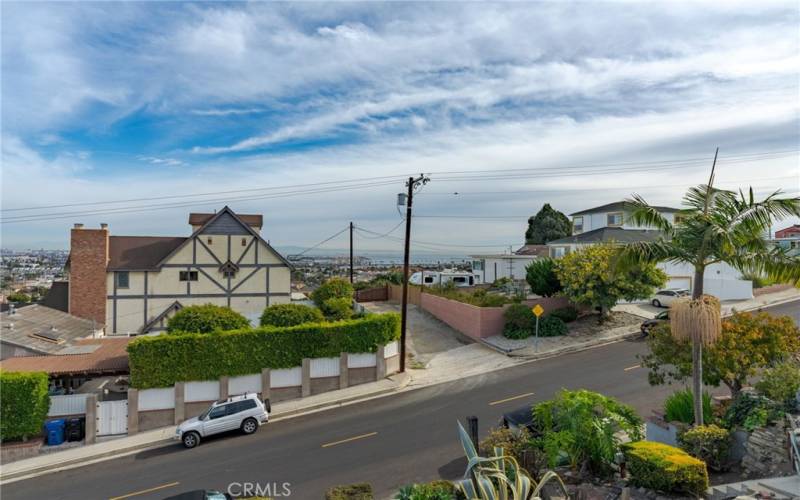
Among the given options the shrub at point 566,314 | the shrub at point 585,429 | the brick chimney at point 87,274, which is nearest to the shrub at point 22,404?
the brick chimney at point 87,274

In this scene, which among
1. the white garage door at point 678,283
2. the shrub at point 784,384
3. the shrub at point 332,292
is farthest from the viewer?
the white garage door at point 678,283

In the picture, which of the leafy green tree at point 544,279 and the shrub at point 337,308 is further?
the leafy green tree at point 544,279

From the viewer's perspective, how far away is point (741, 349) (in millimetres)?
13016

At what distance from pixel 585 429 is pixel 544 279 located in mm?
23103

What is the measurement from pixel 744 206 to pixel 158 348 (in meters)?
20.1

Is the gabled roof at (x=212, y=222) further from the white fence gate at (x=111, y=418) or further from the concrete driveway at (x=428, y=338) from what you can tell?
the white fence gate at (x=111, y=418)

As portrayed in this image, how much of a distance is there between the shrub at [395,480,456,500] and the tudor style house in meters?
25.5

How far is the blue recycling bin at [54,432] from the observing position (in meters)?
18.5

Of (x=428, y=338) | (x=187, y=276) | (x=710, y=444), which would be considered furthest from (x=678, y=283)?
(x=187, y=276)

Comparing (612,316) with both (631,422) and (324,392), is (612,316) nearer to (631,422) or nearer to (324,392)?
(324,392)

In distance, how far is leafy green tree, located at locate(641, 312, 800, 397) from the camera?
12898mm

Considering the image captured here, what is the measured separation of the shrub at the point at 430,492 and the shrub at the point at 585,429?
2.61m

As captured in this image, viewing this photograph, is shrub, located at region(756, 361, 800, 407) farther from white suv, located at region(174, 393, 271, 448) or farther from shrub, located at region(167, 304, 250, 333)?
shrub, located at region(167, 304, 250, 333)

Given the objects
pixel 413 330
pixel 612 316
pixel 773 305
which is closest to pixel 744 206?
pixel 612 316
